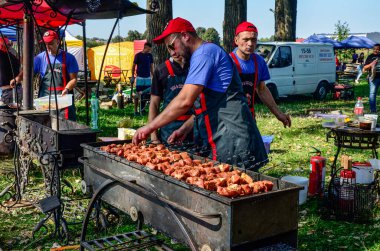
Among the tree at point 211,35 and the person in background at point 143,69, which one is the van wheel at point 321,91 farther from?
the tree at point 211,35

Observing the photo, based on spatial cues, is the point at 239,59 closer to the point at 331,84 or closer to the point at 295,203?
the point at 295,203

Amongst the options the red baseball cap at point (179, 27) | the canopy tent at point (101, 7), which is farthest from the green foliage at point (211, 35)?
the red baseball cap at point (179, 27)

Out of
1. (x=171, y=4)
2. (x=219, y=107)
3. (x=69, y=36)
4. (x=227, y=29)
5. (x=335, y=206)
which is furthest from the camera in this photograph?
(x=69, y=36)

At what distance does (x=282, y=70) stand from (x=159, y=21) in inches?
259

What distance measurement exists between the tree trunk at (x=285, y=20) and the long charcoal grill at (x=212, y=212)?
20.2 m

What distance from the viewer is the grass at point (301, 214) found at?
5012mm

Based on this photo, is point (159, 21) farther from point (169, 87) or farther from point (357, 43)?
Answer: point (357, 43)

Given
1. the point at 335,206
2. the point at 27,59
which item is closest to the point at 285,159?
the point at 335,206

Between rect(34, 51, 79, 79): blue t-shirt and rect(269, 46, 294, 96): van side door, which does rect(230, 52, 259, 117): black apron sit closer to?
rect(34, 51, 79, 79): blue t-shirt

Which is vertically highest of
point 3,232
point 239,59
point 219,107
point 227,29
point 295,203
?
point 227,29

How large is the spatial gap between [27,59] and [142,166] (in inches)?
209

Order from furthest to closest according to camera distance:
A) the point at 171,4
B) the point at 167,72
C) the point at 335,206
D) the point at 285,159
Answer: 1. the point at 171,4
2. the point at 285,159
3. the point at 335,206
4. the point at 167,72

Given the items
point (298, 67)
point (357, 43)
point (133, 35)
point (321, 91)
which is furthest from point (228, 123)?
point (133, 35)

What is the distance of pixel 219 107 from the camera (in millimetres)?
3922
